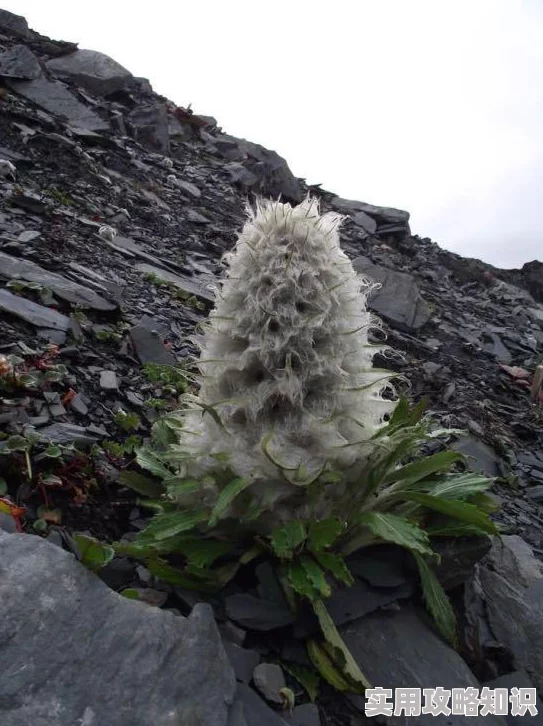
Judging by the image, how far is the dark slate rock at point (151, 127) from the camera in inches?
649

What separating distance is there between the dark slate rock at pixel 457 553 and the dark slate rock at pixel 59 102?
43.7ft

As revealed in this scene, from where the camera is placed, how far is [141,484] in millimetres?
4105

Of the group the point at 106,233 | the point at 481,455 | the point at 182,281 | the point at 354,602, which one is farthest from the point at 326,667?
the point at 106,233

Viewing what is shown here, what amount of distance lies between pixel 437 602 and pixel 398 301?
845cm

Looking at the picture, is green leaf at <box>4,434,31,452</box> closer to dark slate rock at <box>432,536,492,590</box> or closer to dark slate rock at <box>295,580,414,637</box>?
dark slate rock at <box>295,580,414,637</box>

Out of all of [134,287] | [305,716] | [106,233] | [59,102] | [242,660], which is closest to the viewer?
[305,716]

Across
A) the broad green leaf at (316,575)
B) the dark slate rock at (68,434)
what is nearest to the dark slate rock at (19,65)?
the dark slate rock at (68,434)

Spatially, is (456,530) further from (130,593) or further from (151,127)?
(151,127)

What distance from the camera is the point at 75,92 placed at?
16.5 metres

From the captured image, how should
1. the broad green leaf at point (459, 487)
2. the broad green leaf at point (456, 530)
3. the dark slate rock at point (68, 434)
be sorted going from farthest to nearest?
the dark slate rock at point (68, 434) → the broad green leaf at point (459, 487) → the broad green leaf at point (456, 530)

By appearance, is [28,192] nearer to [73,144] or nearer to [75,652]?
[73,144]

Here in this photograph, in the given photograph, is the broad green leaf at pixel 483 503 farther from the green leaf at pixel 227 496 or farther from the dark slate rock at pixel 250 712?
the dark slate rock at pixel 250 712

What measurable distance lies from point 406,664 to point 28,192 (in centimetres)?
818

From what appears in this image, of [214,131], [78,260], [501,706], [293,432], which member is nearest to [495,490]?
[501,706]
